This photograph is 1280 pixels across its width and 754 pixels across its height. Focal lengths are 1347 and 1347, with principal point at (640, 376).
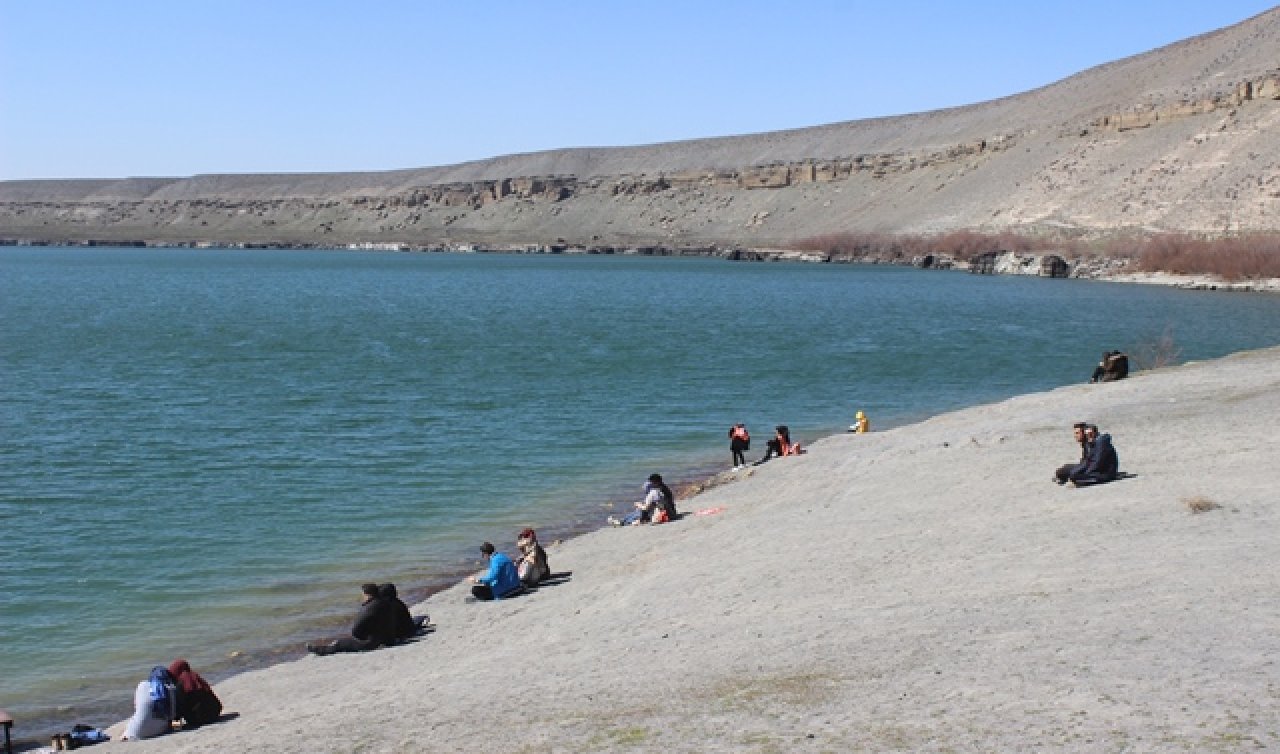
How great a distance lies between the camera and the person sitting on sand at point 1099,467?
17.0 m

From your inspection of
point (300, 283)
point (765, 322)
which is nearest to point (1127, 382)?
point (765, 322)

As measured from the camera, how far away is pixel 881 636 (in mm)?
11000

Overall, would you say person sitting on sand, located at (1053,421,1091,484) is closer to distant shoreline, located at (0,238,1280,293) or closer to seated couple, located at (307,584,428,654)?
seated couple, located at (307,584,428,654)

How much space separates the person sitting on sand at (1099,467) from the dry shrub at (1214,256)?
7173cm

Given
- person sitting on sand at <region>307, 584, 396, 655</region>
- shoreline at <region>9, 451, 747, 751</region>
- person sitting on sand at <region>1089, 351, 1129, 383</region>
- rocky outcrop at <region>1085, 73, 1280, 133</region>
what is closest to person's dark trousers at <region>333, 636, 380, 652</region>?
person sitting on sand at <region>307, 584, 396, 655</region>

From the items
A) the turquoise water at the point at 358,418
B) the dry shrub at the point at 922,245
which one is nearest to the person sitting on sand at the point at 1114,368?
the turquoise water at the point at 358,418

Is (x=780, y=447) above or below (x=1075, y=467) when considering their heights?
below

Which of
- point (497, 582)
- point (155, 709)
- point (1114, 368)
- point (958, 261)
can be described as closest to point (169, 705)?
point (155, 709)

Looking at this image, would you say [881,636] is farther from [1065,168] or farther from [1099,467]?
[1065,168]

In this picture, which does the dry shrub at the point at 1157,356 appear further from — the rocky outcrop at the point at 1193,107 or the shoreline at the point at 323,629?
the rocky outcrop at the point at 1193,107

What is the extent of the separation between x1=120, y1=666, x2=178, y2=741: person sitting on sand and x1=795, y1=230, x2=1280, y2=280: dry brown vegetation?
81.6 meters

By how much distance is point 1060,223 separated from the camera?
121000 mm

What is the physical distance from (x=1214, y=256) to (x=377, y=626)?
84.2 m

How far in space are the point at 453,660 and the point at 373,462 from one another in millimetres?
14148
